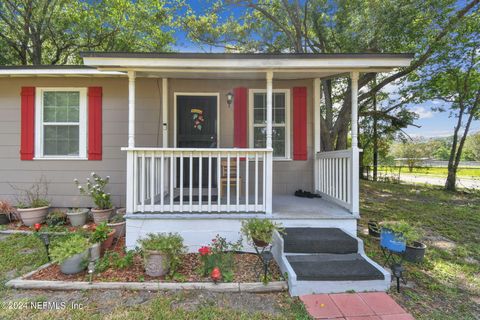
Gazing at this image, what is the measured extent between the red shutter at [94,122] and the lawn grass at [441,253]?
4.98 metres

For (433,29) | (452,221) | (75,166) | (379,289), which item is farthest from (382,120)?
(75,166)

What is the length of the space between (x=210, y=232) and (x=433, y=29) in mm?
8120

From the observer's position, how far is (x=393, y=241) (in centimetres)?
296

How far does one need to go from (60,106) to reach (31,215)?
6.77ft

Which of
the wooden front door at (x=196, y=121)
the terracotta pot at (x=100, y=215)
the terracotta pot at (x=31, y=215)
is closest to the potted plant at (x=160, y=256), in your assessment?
the terracotta pot at (x=100, y=215)

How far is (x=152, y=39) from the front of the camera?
35.3 ft

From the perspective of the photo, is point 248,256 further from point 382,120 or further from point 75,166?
point 382,120

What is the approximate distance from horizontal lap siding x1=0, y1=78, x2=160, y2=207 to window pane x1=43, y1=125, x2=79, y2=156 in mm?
197

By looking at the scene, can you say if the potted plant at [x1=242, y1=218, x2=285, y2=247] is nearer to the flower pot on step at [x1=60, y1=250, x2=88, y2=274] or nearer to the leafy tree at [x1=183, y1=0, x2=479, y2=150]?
the flower pot on step at [x1=60, y1=250, x2=88, y2=274]

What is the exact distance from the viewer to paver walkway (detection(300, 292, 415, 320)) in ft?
6.98

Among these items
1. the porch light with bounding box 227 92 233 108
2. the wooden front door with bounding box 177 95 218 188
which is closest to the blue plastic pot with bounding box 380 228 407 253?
the wooden front door with bounding box 177 95 218 188

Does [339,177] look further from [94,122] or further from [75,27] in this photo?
[75,27]

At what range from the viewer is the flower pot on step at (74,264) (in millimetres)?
2674

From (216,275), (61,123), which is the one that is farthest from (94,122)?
(216,275)
